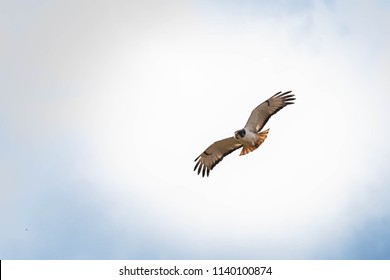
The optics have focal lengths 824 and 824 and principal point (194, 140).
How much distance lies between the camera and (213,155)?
29.0 meters

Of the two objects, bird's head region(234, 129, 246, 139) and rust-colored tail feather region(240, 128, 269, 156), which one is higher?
bird's head region(234, 129, 246, 139)

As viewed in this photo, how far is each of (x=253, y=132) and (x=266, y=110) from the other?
0.92 m

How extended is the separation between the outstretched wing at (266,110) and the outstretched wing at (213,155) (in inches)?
37.2

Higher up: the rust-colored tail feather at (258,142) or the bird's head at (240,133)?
the bird's head at (240,133)

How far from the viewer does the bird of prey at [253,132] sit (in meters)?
27.5

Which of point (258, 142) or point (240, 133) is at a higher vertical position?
point (240, 133)

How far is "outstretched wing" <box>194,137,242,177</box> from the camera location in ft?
93.2

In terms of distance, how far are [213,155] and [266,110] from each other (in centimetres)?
258

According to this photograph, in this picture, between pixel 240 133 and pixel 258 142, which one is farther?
pixel 258 142

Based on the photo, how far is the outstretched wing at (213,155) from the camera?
28.4 metres

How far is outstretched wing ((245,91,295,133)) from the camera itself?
27781 mm
